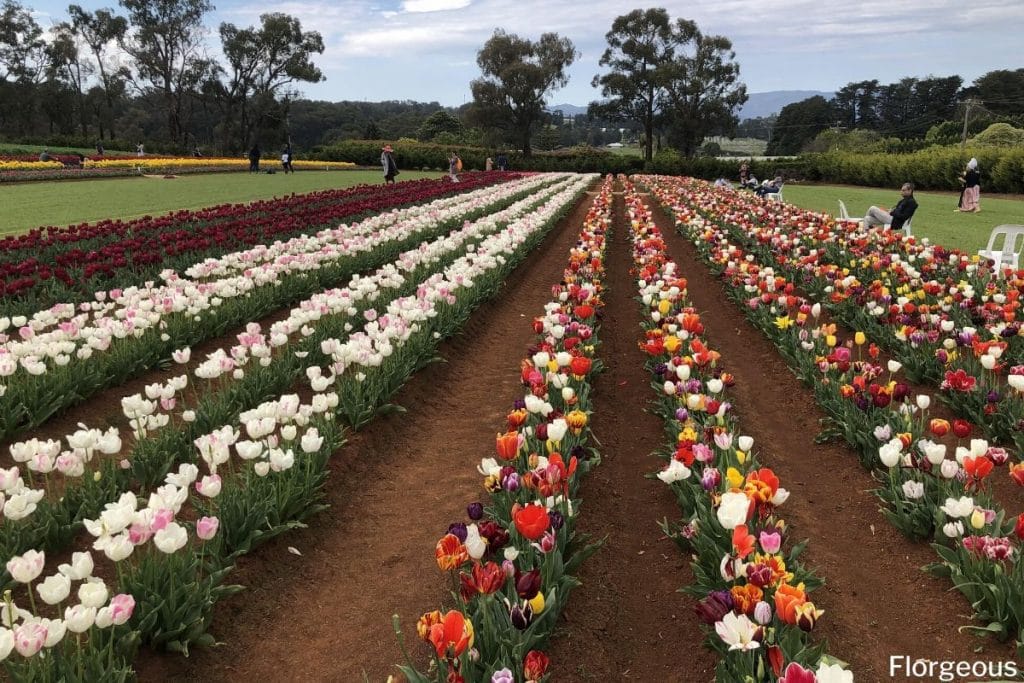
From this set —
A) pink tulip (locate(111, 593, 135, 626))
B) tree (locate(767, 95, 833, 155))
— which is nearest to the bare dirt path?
pink tulip (locate(111, 593, 135, 626))

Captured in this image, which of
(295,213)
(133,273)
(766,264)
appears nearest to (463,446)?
(133,273)

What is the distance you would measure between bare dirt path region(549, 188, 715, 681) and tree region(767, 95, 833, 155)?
10814 cm

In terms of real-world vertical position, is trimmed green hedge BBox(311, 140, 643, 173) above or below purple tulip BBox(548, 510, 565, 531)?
above

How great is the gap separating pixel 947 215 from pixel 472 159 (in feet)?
119

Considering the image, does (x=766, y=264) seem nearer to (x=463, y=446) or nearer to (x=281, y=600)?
(x=463, y=446)

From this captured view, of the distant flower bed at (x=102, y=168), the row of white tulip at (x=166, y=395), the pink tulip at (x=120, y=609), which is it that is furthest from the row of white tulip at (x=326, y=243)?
the distant flower bed at (x=102, y=168)

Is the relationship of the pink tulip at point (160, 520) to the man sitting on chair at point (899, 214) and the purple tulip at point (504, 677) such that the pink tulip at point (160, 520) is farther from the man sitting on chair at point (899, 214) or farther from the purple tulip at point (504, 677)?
the man sitting on chair at point (899, 214)

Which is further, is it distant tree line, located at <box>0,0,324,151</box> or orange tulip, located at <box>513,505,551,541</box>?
distant tree line, located at <box>0,0,324,151</box>

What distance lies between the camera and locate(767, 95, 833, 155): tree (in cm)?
10388

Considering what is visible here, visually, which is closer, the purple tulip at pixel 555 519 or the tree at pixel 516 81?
the purple tulip at pixel 555 519

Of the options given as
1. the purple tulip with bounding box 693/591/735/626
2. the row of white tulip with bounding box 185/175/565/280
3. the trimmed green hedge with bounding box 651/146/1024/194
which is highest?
the trimmed green hedge with bounding box 651/146/1024/194

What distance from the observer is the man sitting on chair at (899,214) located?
12.4 meters

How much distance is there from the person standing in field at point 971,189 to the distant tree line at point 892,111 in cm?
5458

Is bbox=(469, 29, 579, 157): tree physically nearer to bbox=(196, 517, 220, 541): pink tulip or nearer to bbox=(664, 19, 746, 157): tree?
bbox=(664, 19, 746, 157): tree
